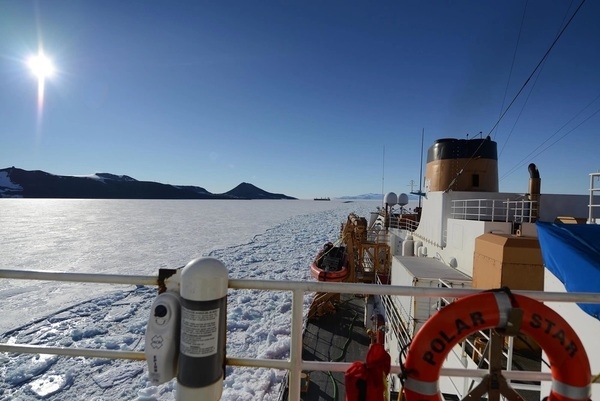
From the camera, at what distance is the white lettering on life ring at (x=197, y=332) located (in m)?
1.39

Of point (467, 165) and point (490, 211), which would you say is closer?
point (490, 211)

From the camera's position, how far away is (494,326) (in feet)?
4.39

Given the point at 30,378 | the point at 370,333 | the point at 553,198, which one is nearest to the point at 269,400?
the point at 370,333

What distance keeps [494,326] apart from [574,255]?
1329mm

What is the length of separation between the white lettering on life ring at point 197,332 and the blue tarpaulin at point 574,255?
7.69ft

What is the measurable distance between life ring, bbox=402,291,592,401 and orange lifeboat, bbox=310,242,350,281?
1056 centimetres

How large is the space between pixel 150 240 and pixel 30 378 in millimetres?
24409

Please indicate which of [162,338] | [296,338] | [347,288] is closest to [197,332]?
[162,338]

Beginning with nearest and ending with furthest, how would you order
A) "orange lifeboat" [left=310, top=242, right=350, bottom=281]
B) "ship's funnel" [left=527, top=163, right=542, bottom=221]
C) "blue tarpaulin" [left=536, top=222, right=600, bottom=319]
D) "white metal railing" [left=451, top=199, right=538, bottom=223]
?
1. "blue tarpaulin" [left=536, top=222, right=600, bottom=319]
2. "ship's funnel" [left=527, top=163, right=542, bottom=221]
3. "white metal railing" [left=451, top=199, right=538, bottom=223]
4. "orange lifeboat" [left=310, top=242, right=350, bottom=281]

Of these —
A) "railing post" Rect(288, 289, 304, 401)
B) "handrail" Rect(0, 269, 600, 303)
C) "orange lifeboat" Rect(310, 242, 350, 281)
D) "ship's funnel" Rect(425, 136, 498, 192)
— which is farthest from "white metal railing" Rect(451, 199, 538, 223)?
"railing post" Rect(288, 289, 304, 401)

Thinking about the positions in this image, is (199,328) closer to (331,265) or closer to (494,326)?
(494,326)

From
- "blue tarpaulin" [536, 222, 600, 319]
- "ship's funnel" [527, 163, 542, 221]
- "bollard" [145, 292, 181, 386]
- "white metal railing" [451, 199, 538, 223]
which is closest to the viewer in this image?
"bollard" [145, 292, 181, 386]

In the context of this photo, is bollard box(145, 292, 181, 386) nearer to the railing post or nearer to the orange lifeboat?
the railing post

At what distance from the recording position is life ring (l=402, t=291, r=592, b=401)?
131 cm
